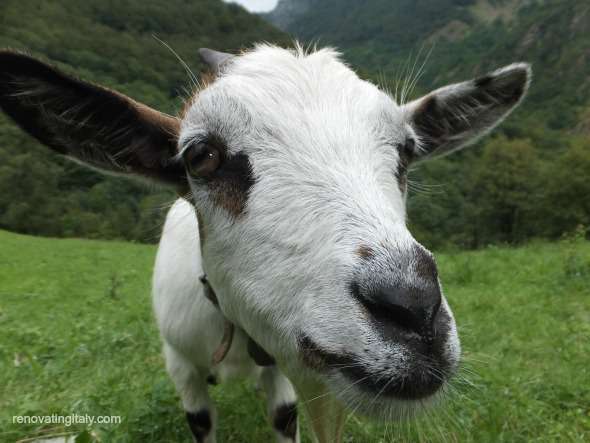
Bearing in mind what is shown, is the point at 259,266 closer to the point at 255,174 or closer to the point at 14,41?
the point at 255,174

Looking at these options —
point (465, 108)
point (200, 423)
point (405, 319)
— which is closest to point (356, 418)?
point (200, 423)

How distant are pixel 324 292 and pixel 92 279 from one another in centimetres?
1261

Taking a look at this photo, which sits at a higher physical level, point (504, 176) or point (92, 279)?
point (504, 176)

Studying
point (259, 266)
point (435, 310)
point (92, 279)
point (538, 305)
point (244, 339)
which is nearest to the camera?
point (435, 310)

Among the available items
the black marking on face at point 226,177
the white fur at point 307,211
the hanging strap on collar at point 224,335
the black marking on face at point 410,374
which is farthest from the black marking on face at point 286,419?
the black marking on face at point 410,374

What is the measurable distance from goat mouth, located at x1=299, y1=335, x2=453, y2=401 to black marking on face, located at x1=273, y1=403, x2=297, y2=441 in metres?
1.97

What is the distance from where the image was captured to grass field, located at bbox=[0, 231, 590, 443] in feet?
11.6

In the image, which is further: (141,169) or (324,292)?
(141,169)

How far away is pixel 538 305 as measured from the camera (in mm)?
7703

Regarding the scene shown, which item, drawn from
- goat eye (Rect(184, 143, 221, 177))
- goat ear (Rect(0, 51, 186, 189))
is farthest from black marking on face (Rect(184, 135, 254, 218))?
goat ear (Rect(0, 51, 186, 189))

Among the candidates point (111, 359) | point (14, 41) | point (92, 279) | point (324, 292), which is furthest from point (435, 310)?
point (14, 41)

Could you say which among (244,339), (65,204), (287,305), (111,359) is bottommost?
(65,204)

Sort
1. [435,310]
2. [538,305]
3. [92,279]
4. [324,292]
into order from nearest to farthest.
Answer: [435,310] → [324,292] → [538,305] → [92,279]

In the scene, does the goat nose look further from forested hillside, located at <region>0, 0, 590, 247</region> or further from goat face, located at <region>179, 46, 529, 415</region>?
forested hillside, located at <region>0, 0, 590, 247</region>
